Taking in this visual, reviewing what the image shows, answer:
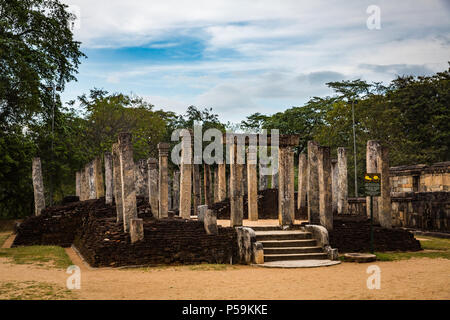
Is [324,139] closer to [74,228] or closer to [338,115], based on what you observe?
[338,115]

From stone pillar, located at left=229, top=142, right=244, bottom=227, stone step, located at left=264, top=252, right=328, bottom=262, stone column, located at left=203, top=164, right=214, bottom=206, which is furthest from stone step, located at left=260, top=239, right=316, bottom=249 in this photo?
stone column, located at left=203, top=164, right=214, bottom=206

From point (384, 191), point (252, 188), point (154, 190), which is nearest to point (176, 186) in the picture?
point (252, 188)

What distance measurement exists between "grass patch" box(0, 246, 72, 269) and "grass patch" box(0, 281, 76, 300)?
3465 mm

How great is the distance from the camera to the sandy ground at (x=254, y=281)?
9.56m

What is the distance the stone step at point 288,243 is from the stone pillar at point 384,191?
3.30m

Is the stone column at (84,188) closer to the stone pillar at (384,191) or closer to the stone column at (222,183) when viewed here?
the stone column at (222,183)

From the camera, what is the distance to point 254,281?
11.2 m

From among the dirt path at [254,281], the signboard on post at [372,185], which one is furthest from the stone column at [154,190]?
the signboard on post at [372,185]

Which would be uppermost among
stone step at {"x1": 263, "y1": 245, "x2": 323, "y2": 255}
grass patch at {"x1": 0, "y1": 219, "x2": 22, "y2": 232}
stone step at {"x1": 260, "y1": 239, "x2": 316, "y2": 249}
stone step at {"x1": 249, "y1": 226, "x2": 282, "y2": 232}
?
stone step at {"x1": 249, "y1": 226, "x2": 282, "y2": 232}

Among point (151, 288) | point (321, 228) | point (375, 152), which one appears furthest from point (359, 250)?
point (151, 288)

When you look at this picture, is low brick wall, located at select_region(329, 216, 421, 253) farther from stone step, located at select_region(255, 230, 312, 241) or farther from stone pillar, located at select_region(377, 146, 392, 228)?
stone step, located at select_region(255, 230, 312, 241)

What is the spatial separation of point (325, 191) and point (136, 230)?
20.5 feet

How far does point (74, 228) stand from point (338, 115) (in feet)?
81.3

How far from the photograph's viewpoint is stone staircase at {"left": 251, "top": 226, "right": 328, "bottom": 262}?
1456 cm
